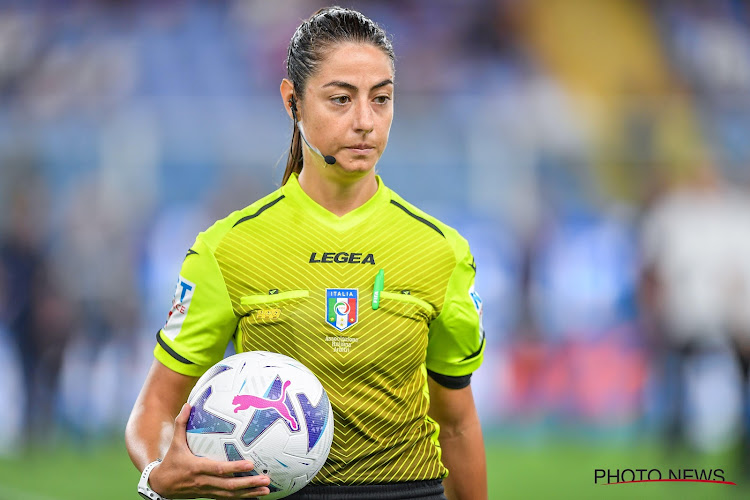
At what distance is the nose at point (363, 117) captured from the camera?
2.79 meters

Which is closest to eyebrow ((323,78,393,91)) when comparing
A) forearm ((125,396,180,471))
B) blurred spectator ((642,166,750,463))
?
forearm ((125,396,180,471))

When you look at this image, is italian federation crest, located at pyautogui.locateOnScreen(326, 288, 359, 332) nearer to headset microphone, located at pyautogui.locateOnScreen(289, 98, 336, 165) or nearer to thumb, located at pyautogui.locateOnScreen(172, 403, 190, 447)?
headset microphone, located at pyautogui.locateOnScreen(289, 98, 336, 165)

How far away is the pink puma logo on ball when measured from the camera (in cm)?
252

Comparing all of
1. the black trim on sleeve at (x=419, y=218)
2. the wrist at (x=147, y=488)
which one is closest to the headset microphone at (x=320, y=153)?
the black trim on sleeve at (x=419, y=218)

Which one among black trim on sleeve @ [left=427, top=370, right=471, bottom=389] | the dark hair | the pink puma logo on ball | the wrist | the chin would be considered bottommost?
the wrist

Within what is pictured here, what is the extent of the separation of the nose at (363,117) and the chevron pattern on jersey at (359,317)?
29cm

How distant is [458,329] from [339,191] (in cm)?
51

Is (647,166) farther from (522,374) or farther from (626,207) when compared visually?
(522,374)

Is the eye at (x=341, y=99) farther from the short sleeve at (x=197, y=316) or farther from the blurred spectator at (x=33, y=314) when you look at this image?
the blurred spectator at (x=33, y=314)

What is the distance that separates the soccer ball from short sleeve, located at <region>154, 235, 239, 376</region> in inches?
9.8

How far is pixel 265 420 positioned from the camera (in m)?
2.51

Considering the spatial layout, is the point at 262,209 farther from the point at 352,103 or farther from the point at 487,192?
the point at 487,192

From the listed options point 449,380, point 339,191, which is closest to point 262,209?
point 339,191

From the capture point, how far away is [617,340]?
13102 millimetres
